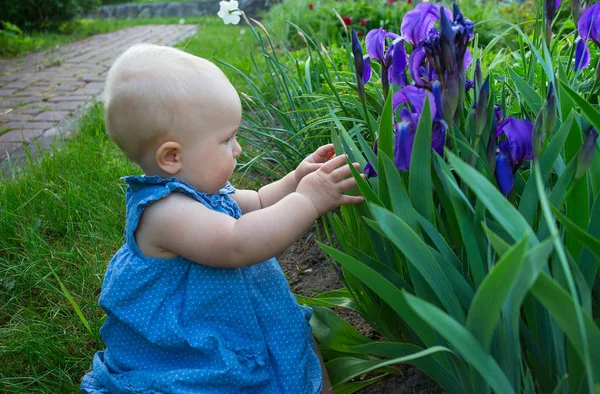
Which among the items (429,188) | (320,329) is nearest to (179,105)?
(429,188)

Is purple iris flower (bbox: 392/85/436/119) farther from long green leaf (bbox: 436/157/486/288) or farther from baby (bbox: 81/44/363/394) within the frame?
baby (bbox: 81/44/363/394)

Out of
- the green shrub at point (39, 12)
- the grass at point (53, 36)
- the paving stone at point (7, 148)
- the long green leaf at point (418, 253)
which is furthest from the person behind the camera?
the green shrub at point (39, 12)

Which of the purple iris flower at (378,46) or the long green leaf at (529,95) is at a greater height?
the purple iris flower at (378,46)

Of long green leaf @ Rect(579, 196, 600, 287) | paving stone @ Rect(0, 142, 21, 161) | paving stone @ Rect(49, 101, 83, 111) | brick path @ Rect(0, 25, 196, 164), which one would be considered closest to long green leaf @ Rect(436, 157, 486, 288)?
long green leaf @ Rect(579, 196, 600, 287)

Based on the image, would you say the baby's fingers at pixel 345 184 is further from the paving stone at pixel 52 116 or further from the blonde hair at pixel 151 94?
the paving stone at pixel 52 116

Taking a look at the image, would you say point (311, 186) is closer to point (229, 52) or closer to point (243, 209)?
point (243, 209)

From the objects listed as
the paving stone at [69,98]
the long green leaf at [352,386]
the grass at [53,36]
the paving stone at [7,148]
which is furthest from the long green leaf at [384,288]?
the grass at [53,36]

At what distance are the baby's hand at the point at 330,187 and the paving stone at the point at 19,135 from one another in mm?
2784

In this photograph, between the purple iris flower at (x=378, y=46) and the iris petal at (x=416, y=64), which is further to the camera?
the purple iris flower at (x=378, y=46)

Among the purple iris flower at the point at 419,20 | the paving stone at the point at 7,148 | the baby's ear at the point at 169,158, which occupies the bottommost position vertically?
the paving stone at the point at 7,148

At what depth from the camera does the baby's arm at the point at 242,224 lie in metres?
1.32

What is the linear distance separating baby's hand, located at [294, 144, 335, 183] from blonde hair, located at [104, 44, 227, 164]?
341 mm

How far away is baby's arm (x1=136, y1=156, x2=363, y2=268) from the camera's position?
51.9 inches

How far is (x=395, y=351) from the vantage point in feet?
4.19
